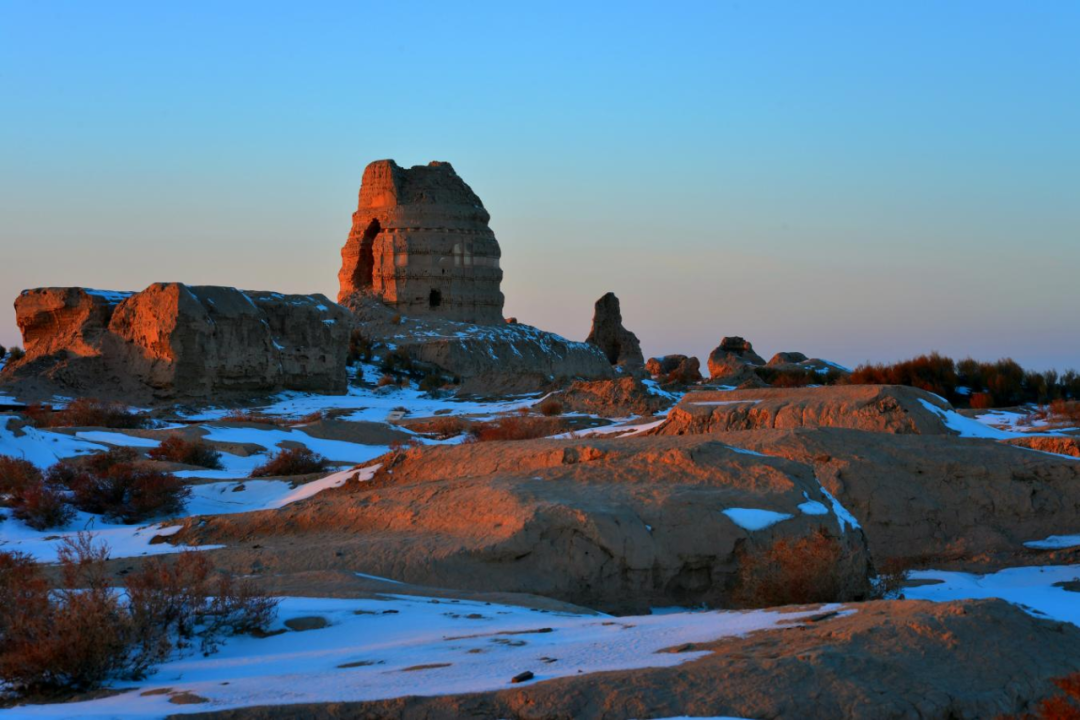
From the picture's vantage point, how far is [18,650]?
4504 millimetres

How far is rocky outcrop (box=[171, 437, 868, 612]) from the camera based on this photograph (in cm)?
714

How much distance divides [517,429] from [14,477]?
22.7 feet

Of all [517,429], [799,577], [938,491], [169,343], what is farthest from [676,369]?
[799,577]

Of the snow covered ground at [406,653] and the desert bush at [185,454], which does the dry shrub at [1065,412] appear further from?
the snow covered ground at [406,653]

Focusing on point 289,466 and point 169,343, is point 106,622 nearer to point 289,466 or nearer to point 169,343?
point 289,466

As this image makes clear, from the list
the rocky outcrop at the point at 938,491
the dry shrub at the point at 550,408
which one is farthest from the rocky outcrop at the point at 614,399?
the rocky outcrop at the point at 938,491

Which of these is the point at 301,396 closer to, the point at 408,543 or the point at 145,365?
the point at 145,365

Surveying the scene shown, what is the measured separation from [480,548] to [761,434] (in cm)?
399

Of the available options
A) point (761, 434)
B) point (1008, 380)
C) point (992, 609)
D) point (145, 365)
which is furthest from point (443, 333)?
point (992, 609)

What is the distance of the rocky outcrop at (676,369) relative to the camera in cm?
→ 3064

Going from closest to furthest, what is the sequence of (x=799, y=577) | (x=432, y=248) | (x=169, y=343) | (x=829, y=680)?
(x=829, y=680), (x=799, y=577), (x=169, y=343), (x=432, y=248)

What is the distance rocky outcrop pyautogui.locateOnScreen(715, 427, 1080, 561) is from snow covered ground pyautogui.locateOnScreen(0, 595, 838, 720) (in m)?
4.16

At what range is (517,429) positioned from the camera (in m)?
16.2

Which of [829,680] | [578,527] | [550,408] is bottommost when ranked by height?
[829,680]
